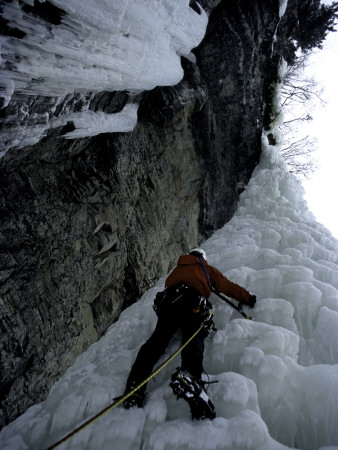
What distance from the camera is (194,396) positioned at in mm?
1845

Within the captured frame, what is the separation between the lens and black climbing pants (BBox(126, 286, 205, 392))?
2.20 meters

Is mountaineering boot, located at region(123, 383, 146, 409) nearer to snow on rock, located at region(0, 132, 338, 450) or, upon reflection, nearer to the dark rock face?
snow on rock, located at region(0, 132, 338, 450)

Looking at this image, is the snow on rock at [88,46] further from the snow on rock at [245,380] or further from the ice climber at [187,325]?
the snow on rock at [245,380]

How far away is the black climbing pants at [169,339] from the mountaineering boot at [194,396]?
0.80 ft

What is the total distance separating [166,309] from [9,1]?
2859 millimetres

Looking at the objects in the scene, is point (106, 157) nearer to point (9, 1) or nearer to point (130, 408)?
point (9, 1)

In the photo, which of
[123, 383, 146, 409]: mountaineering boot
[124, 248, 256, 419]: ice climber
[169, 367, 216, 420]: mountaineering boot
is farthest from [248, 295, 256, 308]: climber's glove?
[123, 383, 146, 409]: mountaineering boot

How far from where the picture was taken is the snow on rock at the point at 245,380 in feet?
5.89

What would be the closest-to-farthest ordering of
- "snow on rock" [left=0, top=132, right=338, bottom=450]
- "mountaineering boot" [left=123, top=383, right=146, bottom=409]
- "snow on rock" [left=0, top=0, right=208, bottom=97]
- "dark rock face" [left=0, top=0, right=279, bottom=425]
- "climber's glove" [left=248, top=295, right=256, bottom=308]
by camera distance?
"snow on rock" [left=0, top=132, right=338, bottom=450] < "mountaineering boot" [left=123, top=383, right=146, bottom=409] < "snow on rock" [left=0, top=0, right=208, bottom=97] < "climber's glove" [left=248, top=295, right=256, bottom=308] < "dark rock face" [left=0, top=0, right=279, bottom=425]

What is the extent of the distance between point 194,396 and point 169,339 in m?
0.70

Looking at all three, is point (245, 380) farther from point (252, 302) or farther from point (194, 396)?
point (252, 302)

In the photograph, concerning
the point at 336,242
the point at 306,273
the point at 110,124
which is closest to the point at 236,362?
the point at 306,273

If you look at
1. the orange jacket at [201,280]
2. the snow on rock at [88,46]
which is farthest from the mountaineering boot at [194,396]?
the snow on rock at [88,46]

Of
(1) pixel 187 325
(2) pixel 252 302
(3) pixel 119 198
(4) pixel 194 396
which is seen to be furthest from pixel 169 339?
(3) pixel 119 198
